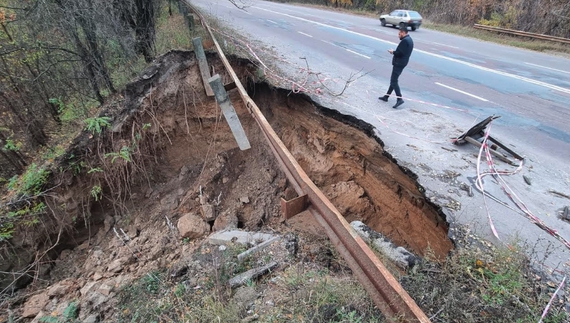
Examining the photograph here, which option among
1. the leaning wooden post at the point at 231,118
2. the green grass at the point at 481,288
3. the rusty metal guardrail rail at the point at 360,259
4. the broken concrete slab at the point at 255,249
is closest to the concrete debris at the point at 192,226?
the leaning wooden post at the point at 231,118

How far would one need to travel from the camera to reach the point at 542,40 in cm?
1508

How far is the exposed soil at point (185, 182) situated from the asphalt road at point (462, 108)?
1.70ft

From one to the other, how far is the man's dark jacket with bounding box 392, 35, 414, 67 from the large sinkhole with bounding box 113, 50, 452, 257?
7.44ft

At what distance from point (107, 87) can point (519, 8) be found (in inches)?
891

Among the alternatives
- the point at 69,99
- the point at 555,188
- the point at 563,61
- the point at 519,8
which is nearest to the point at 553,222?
the point at 555,188

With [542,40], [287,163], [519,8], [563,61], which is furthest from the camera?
[519,8]

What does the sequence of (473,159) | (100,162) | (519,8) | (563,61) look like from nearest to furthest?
(473,159) → (100,162) → (563,61) → (519,8)

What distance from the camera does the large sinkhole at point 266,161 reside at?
4746 millimetres

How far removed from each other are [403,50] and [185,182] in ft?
18.3

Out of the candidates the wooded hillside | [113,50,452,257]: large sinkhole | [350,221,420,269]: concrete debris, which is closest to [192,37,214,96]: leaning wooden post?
[113,50,452,257]: large sinkhole

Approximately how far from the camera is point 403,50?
6.27 meters

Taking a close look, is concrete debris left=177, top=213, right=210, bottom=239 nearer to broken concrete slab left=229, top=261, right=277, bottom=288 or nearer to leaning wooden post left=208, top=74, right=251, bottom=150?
leaning wooden post left=208, top=74, right=251, bottom=150

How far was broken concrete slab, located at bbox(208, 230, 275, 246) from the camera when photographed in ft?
12.4

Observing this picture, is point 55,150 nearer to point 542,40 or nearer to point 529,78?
point 529,78
